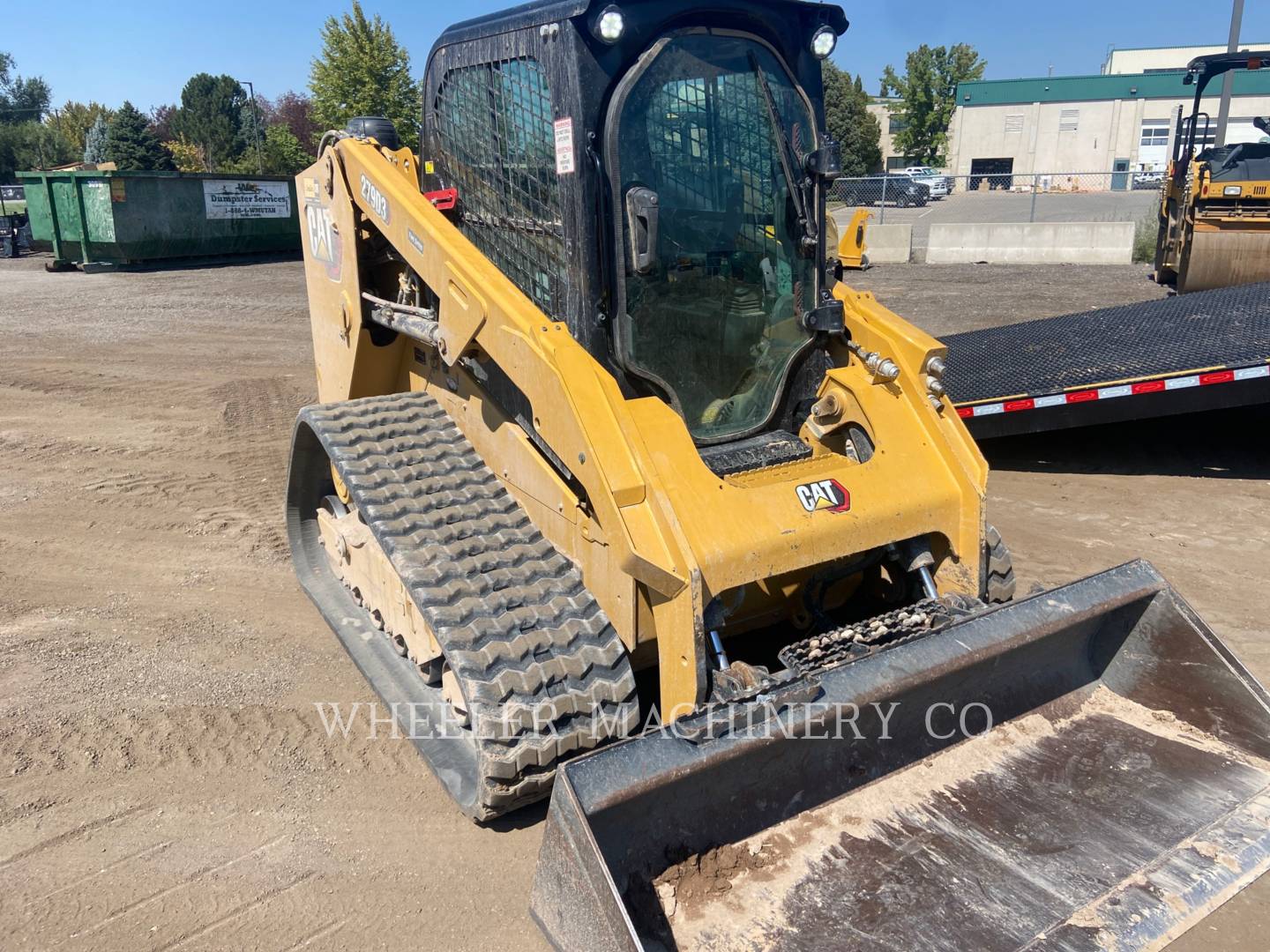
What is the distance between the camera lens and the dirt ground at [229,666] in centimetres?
277

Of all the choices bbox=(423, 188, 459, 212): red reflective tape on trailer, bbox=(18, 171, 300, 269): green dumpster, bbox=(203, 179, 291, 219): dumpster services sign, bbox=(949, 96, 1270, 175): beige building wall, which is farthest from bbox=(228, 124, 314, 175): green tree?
bbox=(949, 96, 1270, 175): beige building wall

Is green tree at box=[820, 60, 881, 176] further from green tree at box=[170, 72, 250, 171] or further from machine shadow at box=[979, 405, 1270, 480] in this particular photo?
machine shadow at box=[979, 405, 1270, 480]

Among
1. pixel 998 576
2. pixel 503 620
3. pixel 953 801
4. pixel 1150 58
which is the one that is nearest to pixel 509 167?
pixel 503 620

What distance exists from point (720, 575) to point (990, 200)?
36.4 m

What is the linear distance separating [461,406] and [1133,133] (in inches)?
2242

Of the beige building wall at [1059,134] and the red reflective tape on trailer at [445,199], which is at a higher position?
the beige building wall at [1059,134]

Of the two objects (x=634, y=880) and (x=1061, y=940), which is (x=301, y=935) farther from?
(x=1061, y=940)

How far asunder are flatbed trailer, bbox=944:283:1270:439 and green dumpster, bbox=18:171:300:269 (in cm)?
1594

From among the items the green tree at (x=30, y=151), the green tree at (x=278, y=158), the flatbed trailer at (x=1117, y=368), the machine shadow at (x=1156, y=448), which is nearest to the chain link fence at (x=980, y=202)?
the machine shadow at (x=1156, y=448)

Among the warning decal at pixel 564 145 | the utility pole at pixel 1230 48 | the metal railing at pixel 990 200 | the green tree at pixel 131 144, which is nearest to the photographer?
the warning decal at pixel 564 145

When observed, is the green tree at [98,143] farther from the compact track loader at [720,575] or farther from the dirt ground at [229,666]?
the compact track loader at [720,575]

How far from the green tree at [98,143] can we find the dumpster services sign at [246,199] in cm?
2477

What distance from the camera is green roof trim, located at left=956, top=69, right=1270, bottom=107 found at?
4991 cm

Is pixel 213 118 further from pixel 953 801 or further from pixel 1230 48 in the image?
pixel 953 801
